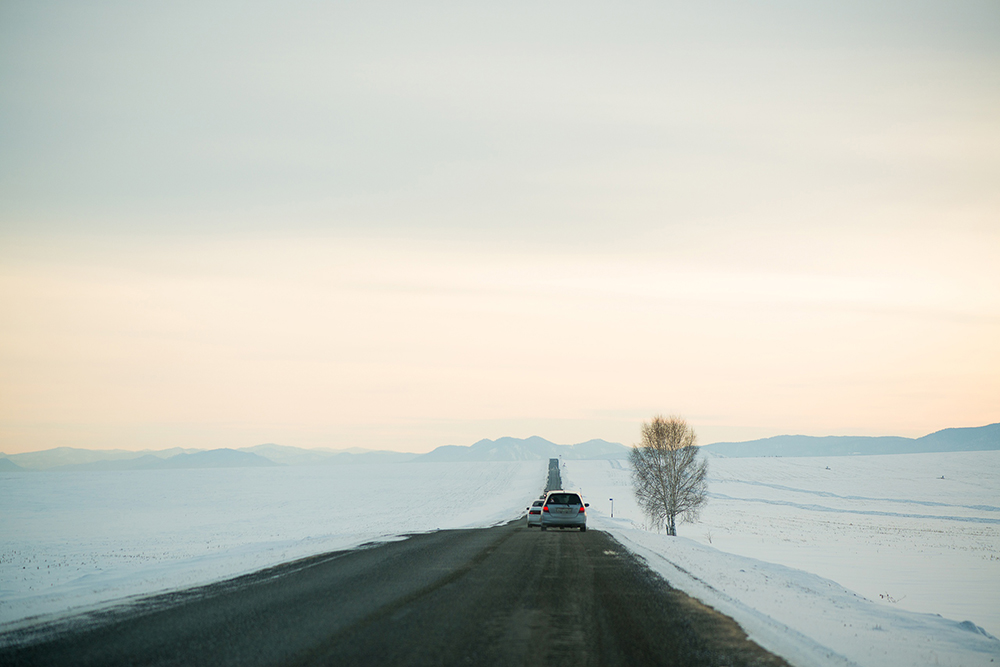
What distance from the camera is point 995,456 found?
12588 cm

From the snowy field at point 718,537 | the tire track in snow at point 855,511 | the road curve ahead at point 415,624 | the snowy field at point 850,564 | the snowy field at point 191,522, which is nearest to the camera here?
the road curve ahead at point 415,624

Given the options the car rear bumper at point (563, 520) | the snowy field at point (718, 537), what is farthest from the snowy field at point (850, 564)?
the car rear bumper at point (563, 520)

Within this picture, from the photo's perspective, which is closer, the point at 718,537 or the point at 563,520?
the point at 563,520

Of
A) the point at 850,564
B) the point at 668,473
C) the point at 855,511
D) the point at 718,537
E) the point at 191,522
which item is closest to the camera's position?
the point at 850,564

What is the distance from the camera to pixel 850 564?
28.7 m

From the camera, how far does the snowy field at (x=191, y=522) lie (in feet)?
49.3

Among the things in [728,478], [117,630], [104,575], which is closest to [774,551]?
[104,575]

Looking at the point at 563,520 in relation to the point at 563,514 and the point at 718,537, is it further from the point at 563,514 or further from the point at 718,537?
the point at 718,537

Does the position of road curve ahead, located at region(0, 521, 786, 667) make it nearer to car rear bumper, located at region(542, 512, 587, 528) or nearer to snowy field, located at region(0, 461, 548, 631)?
snowy field, located at region(0, 461, 548, 631)

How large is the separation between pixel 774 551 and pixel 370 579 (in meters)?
27.0

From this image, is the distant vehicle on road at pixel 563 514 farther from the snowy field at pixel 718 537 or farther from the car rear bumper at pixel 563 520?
the snowy field at pixel 718 537

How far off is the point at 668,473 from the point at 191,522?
4008 centimetres

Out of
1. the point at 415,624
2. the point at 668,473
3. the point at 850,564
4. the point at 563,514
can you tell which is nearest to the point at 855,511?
the point at 668,473

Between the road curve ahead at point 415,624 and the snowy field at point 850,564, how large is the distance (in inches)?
44.7
